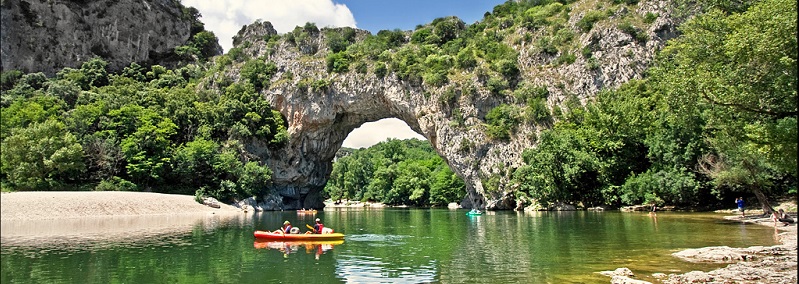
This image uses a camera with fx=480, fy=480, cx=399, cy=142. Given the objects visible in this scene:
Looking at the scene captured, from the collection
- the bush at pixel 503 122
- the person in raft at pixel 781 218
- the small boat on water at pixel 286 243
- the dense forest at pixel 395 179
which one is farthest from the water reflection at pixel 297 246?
the dense forest at pixel 395 179

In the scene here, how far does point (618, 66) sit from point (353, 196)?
64.8 m

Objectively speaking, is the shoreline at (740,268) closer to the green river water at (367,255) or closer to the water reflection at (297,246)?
the green river water at (367,255)

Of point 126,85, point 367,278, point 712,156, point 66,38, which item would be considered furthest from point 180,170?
point 712,156

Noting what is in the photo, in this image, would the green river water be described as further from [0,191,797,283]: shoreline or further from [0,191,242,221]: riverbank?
[0,191,242,221]: riverbank

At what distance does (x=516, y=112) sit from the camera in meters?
52.5

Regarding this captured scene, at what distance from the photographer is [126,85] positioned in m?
62.5

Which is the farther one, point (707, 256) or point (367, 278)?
point (707, 256)

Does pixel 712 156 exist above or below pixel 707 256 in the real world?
above

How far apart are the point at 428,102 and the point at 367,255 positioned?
136 feet

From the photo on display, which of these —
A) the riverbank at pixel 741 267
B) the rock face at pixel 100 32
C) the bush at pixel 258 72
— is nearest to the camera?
the riverbank at pixel 741 267

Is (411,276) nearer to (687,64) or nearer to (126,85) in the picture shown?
(687,64)

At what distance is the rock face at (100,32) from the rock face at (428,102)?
594 inches

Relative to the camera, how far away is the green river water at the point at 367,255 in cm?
1184

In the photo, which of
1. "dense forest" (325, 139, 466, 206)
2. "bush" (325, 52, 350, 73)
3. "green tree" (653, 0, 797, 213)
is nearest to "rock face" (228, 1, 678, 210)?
"bush" (325, 52, 350, 73)
